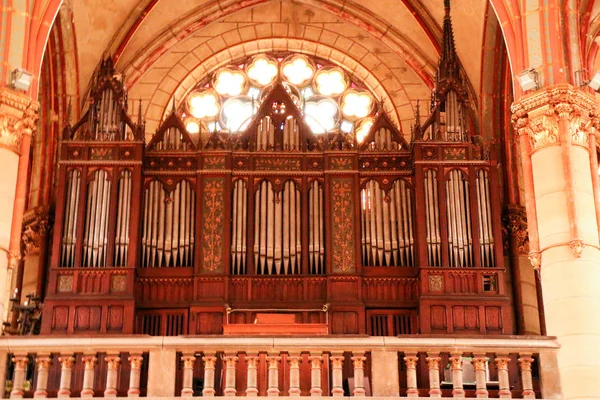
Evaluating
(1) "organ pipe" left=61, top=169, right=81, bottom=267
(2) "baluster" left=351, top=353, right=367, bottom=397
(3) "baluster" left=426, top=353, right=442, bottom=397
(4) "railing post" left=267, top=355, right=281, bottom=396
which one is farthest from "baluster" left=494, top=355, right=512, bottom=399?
(1) "organ pipe" left=61, top=169, right=81, bottom=267

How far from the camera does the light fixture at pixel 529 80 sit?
15.2 m

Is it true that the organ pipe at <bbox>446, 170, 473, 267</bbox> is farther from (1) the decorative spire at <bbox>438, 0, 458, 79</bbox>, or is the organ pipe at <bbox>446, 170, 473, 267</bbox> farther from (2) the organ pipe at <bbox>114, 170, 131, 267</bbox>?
(2) the organ pipe at <bbox>114, 170, 131, 267</bbox>

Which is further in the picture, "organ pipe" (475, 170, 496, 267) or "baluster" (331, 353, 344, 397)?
"organ pipe" (475, 170, 496, 267)

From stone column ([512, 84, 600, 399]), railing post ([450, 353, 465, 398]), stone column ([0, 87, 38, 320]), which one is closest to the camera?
railing post ([450, 353, 465, 398])

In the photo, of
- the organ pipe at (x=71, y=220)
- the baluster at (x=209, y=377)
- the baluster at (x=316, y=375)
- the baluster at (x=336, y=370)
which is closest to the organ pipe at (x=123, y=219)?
the organ pipe at (x=71, y=220)

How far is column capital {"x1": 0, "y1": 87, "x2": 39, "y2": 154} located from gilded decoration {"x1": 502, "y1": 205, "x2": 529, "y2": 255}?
27.6ft

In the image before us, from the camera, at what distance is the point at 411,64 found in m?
22.1

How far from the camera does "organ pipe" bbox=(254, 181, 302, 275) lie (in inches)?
687

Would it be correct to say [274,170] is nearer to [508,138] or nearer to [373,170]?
[373,170]

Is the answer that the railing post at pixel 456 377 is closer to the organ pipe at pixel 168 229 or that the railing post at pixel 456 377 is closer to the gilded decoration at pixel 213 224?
the gilded decoration at pixel 213 224

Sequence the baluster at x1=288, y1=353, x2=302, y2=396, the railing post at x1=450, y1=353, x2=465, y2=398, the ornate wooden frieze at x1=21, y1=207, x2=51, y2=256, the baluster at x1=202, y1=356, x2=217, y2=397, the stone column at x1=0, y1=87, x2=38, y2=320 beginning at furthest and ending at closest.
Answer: the ornate wooden frieze at x1=21, y1=207, x2=51, y2=256 → the stone column at x1=0, y1=87, x2=38, y2=320 → the railing post at x1=450, y1=353, x2=465, y2=398 → the baluster at x1=288, y1=353, x2=302, y2=396 → the baluster at x1=202, y1=356, x2=217, y2=397

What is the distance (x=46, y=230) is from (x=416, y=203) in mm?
6305

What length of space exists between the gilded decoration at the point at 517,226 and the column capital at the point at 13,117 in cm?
841

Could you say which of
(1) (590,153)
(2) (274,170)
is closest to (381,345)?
(1) (590,153)
